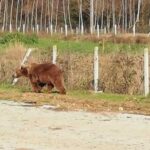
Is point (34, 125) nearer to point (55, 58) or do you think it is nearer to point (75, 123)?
point (75, 123)

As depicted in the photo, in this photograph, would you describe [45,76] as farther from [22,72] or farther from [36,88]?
[22,72]

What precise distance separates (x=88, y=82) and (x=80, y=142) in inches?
376

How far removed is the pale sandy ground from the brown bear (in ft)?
10.2

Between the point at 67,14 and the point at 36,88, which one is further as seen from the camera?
the point at 67,14

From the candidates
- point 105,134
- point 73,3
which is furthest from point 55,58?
point 73,3

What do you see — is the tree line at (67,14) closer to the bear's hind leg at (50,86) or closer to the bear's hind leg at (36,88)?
the bear's hind leg at (50,86)

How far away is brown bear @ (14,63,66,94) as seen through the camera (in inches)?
757

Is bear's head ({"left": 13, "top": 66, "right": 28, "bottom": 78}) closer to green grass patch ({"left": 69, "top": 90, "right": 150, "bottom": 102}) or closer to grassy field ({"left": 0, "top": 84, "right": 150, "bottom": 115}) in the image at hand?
grassy field ({"left": 0, "top": 84, "right": 150, "bottom": 115})

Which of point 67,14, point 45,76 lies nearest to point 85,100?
point 45,76

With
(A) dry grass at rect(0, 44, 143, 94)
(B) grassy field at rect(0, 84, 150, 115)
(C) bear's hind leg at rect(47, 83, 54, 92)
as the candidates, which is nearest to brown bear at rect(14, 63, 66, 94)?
(C) bear's hind leg at rect(47, 83, 54, 92)

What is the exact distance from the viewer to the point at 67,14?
284ft

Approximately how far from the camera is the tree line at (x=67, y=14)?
79.9 meters

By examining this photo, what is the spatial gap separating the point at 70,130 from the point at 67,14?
2929 inches

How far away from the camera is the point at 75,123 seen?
1370 cm
